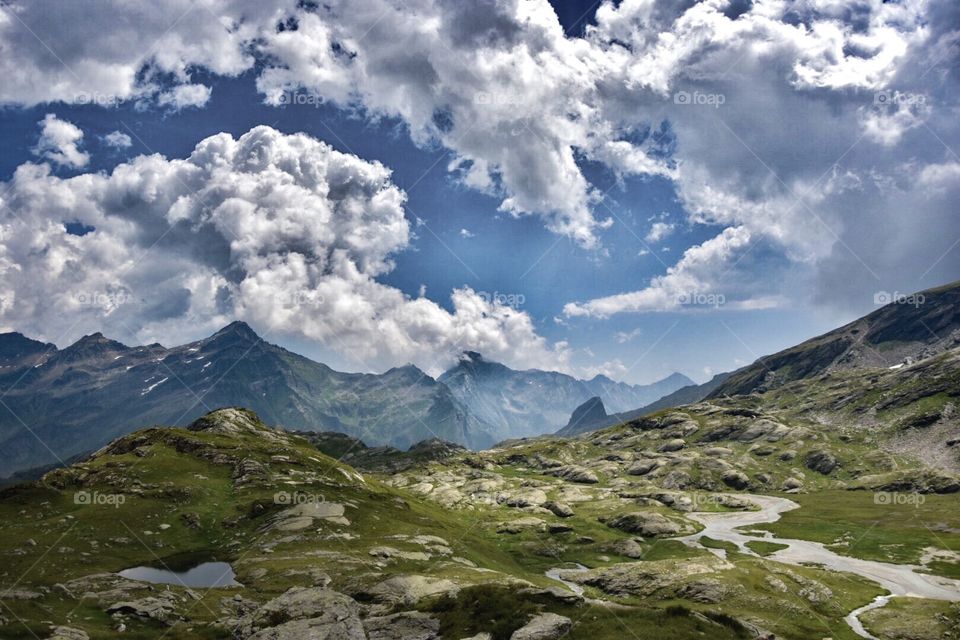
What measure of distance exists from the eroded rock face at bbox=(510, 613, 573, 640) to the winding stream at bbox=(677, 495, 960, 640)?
49.4m

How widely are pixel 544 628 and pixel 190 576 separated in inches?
2600

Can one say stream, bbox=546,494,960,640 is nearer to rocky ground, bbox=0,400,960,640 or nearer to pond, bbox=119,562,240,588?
rocky ground, bbox=0,400,960,640

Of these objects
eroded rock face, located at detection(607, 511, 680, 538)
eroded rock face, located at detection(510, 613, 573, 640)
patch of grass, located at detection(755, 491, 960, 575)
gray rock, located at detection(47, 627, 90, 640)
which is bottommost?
patch of grass, located at detection(755, 491, 960, 575)

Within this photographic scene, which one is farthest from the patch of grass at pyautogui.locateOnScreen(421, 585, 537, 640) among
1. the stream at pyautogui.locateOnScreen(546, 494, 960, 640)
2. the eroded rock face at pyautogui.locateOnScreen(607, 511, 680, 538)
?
the eroded rock face at pyautogui.locateOnScreen(607, 511, 680, 538)

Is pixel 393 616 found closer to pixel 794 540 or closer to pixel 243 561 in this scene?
pixel 243 561

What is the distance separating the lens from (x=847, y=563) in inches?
4724

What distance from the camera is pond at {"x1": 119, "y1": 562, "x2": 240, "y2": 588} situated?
7844 centimetres

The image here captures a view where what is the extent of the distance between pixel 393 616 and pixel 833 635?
5821 centimetres

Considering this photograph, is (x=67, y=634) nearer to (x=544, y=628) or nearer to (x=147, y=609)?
(x=147, y=609)

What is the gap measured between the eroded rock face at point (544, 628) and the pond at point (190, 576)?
173ft

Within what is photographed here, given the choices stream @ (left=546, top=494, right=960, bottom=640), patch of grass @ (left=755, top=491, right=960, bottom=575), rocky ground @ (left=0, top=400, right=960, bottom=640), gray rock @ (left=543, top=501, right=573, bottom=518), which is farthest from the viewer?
gray rock @ (left=543, top=501, right=573, bottom=518)

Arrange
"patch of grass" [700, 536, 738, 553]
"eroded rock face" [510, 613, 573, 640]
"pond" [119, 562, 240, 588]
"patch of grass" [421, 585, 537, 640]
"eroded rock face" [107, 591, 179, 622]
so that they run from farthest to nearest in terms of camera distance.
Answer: "patch of grass" [700, 536, 738, 553] → "pond" [119, 562, 240, 588] → "eroded rock face" [107, 591, 179, 622] → "patch of grass" [421, 585, 537, 640] → "eroded rock face" [510, 613, 573, 640]

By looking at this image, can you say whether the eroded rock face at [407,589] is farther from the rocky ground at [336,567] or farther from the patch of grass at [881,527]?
the patch of grass at [881,527]

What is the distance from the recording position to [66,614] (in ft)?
182
